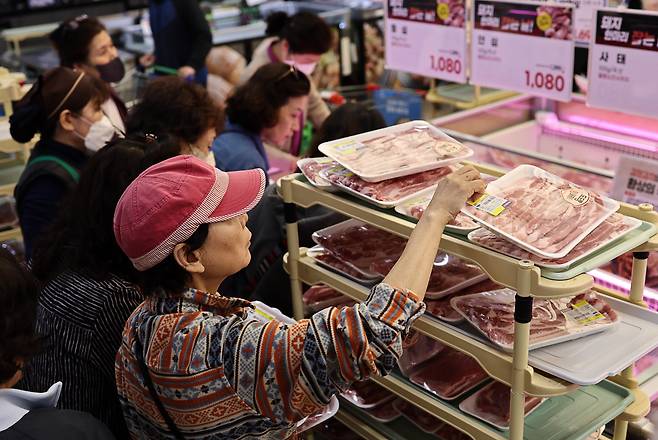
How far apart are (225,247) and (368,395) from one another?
1075 mm

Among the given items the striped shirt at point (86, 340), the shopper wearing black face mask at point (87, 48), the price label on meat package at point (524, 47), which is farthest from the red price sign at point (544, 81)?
the shopper wearing black face mask at point (87, 48)

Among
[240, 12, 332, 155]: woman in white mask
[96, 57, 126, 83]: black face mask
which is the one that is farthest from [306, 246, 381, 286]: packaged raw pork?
[96, 57, 126, 83]: black face mask

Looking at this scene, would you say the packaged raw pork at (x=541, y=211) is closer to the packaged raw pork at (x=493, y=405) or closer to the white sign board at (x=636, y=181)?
the packaged raw pork at (x=493, y=405)

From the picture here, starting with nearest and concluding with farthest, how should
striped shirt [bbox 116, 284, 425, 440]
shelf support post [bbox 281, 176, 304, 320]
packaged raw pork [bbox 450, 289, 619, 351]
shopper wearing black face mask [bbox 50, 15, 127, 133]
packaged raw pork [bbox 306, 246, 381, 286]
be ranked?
striped shirt [bbox 116, 284, 425, 440]
packaged raw pork [bbox 450, 289, 619, 351]
packaged raw pork [bbox 306, 246, 381, 286]
shelf support post [bbox 281, 176, 304, 320]
shopper wearing black face mask [bbox 50, 15, 127, 133]

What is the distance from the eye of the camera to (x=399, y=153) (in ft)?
8.02

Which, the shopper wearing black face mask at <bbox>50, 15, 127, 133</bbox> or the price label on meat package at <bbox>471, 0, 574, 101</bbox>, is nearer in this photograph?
the price label on meat package at <bbox>471, 0, 574, 101</bbox>

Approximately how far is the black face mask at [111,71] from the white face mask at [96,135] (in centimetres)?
165

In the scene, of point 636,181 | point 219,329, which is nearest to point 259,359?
point 219,329

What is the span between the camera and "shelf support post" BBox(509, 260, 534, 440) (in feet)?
6.15

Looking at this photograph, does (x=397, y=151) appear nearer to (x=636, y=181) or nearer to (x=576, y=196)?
(x=576, y=196)

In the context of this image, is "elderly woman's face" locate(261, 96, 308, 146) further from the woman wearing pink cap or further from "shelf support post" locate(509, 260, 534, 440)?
"shelf support post" locate(509, 260, 534, 440)

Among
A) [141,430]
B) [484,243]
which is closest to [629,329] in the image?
[484,243]

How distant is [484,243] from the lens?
2.01 m

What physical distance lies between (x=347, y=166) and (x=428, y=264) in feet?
1.85
